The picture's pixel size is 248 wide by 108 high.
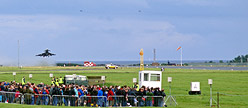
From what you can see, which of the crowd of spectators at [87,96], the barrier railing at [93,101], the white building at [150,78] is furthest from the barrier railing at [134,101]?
the white building at [150,78]

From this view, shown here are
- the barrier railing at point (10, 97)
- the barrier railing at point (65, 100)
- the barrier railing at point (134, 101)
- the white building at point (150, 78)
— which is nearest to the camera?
the barrier railing at point (65, 100)

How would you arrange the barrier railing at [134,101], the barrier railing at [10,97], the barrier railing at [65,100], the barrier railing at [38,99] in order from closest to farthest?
the barrier railing at [65,100]
the barrier railing at [134,101]
the barrier railing at [38,99]
the barrier railing at [10,97]

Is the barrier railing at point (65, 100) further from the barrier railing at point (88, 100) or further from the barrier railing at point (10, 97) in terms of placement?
the barrier railing at point (10, 97)

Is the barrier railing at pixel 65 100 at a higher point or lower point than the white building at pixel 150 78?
lower

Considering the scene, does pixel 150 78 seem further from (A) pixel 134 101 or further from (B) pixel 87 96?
(B) pixel 87 96

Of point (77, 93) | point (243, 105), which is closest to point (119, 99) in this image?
point (77, 93)

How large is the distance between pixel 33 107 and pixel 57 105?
8.85 ft

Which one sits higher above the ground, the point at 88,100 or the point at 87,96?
the point at 87,96

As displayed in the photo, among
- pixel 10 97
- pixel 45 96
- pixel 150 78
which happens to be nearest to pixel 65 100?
pixel 45 96

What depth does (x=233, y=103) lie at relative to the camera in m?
39.1

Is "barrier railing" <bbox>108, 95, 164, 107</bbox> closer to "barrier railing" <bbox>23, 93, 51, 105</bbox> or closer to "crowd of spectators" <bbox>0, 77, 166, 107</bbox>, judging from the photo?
"crowd of spectators" <bbox>0, 77, 166, 107</bbox>

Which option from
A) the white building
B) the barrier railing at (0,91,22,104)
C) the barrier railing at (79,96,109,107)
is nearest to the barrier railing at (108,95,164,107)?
the barrier railing at (79,96,109,107)

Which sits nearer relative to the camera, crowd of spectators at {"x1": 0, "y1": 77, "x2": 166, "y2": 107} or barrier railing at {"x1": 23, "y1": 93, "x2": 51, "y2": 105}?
crowd of spectators at {"x1": 0, "y1": 77, "x2": 166, "y2": 107}

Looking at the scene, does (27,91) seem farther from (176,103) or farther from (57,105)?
(176,103)
